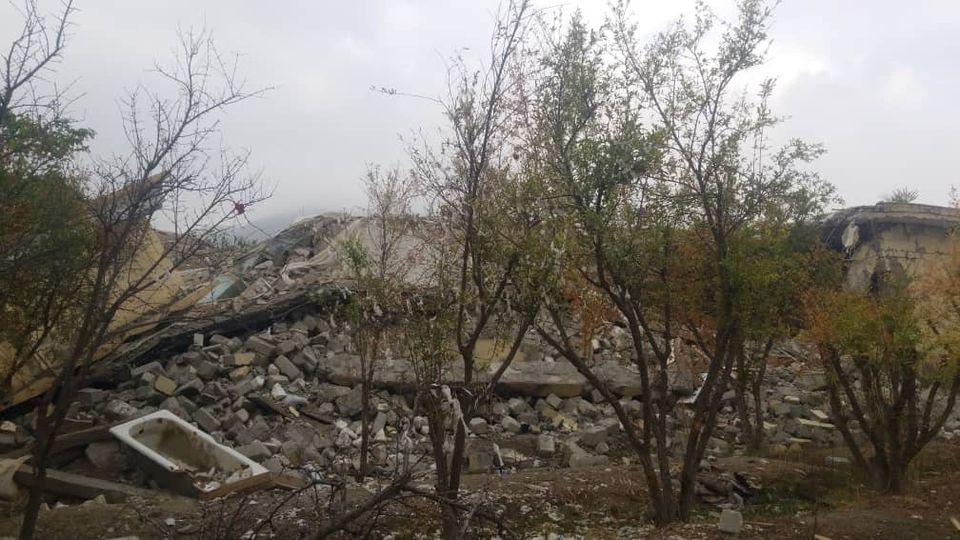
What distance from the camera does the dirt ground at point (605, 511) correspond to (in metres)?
7.42

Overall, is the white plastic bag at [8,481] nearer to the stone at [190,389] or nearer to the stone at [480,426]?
the stone at [190,389]

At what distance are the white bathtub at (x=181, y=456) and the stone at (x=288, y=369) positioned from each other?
3.11 meters

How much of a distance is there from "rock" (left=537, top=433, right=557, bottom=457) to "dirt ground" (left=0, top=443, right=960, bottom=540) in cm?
90

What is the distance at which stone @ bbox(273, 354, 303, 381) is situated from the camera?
13.5 meters

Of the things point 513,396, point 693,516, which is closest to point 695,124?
point 693,516

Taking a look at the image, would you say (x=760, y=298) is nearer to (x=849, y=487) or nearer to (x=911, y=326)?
(x=911, y=326)

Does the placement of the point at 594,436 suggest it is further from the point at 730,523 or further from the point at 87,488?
the point at 87,488

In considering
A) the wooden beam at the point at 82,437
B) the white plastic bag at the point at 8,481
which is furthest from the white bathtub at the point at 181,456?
the white plastic bag at the point at 8,481

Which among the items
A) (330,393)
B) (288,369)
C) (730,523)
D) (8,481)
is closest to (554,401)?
(330,393)

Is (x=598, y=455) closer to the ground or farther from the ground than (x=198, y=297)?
closer to the ground

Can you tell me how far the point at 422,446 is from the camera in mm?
11438

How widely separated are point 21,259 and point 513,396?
31.1 ft

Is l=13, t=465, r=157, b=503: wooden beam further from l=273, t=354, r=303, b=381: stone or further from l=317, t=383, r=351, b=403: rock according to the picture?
l=273, t=354, r=303, b=381: stone

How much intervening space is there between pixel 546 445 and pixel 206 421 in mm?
5290
